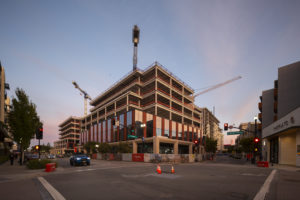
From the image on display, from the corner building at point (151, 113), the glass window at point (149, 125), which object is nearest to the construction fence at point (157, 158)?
the corner building at point (151, 113)

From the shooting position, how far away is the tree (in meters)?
23.2

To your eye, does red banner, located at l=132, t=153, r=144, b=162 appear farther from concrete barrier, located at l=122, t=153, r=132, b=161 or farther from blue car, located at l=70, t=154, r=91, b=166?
blue car, located at l=70, t=154, r=91, b=166

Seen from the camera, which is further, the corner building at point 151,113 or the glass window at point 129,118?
the glass window at point 129,118

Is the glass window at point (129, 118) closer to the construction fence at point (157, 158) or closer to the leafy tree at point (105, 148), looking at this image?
the leafy tree at point (105, 148)

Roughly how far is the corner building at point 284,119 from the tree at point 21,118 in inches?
1298

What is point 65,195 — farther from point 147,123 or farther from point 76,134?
point 76,134

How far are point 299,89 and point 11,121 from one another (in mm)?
47150

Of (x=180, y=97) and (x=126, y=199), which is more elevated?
(x=180, y=97)

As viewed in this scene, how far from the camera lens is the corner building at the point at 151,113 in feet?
153

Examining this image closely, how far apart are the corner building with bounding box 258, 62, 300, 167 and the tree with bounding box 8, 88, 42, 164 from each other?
1298 inches

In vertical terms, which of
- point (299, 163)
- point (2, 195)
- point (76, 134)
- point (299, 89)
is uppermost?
point (299, 89)

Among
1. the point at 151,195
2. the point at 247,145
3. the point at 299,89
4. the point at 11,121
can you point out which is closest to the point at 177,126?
the point at 247,145

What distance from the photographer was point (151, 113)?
170ft

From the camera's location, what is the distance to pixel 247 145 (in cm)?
6112
